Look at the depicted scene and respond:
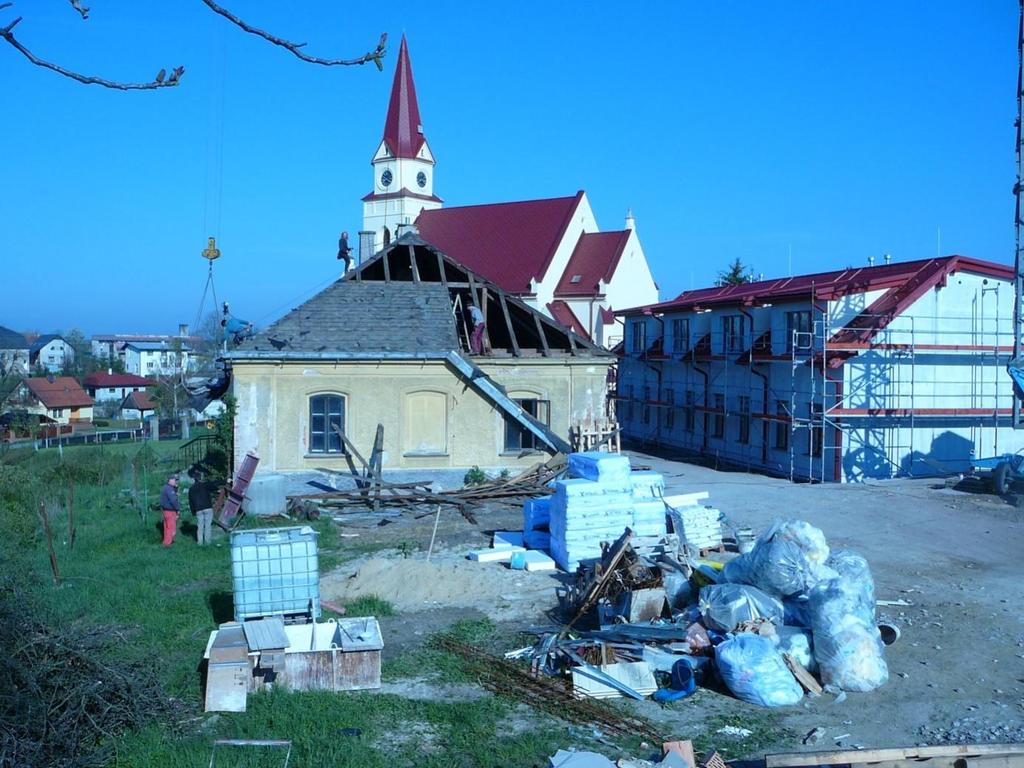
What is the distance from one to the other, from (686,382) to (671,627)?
85.4 ft

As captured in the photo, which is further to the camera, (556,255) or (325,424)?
(556,255)

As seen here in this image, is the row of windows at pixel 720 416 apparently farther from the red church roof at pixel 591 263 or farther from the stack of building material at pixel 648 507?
the stack of building material at pixel 648 507

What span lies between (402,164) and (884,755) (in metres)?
61.5

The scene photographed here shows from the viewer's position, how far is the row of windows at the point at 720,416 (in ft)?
88.4

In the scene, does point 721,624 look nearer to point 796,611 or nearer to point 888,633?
point 796,611

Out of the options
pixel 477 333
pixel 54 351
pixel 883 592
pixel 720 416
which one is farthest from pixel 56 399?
pixel 883 592

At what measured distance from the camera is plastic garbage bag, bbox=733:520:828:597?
34.8 feet

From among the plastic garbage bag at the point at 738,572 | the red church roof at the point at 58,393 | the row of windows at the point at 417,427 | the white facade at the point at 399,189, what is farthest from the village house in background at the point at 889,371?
the red church roof at the point at 58,393

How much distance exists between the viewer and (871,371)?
26.2 meters

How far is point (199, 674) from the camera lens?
31.8 feet

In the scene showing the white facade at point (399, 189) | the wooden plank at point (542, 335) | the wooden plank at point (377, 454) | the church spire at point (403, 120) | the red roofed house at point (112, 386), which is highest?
the church spire at point (403, 120)

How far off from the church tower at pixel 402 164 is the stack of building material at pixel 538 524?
50.4 metres

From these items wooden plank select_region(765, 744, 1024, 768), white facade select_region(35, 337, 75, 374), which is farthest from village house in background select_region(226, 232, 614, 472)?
white facade select_region(35, 337, 75, 374)

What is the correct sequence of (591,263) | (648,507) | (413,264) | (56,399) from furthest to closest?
(56,399) → (591,263) → (413,264) → (648,507)
